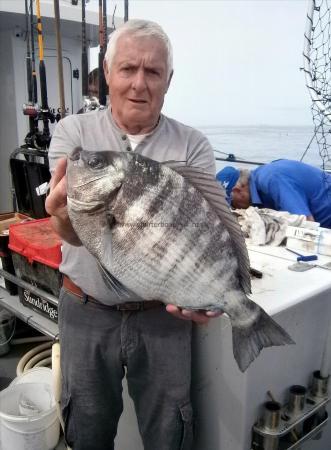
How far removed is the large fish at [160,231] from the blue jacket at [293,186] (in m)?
2.07

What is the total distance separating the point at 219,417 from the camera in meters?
1.43

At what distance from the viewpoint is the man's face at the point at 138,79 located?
48.6 inches

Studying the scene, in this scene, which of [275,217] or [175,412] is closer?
[175,412]

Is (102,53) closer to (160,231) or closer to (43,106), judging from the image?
(43,106)

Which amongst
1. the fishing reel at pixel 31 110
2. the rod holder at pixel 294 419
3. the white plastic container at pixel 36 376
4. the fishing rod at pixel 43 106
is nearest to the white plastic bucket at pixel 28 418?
the white plastic container at pixel 36 376

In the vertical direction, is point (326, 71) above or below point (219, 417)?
above

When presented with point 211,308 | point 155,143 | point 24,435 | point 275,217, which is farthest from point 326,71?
point 24,435

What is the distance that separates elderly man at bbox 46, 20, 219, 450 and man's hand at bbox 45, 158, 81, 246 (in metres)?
0.18

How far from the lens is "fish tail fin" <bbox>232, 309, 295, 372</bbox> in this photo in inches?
43.5

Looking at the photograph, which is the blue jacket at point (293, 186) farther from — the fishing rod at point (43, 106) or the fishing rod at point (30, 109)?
the fishing rod at point (30, 109)

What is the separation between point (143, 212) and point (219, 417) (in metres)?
0.86

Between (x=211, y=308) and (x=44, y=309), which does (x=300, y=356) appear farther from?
(x=44, y=309)

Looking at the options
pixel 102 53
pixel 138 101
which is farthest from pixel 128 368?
pixel 102 53

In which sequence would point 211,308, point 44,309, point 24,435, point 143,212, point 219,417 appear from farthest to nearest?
point 44,309 → point 24,435 → point 219,417 → point 211,308 → point 143,212
